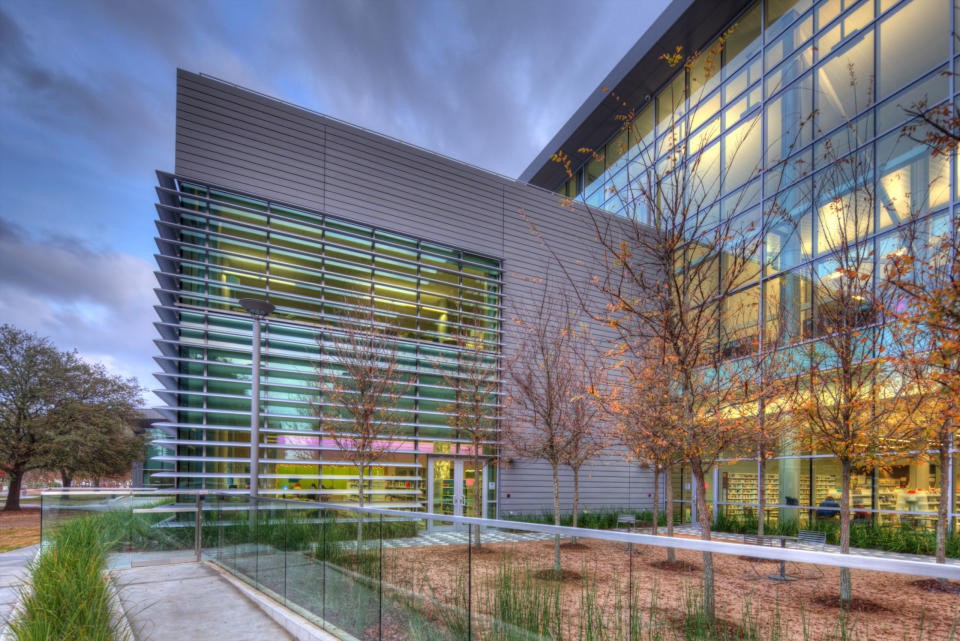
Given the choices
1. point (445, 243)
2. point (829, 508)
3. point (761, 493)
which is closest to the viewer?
point (761, 493)

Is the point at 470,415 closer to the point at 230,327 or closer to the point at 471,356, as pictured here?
the point at 471,356

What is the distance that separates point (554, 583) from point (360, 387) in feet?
35.3

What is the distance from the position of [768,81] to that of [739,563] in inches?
803

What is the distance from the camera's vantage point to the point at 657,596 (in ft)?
10.9

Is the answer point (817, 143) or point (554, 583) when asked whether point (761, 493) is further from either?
point (554, 583)

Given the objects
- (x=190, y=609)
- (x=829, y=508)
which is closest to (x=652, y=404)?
(x=190, y=609)

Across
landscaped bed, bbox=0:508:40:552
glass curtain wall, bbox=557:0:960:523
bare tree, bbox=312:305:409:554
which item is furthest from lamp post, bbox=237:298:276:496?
glass curtain wall, bbox=557:0:960:523

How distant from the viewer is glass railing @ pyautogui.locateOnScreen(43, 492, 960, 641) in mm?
2518

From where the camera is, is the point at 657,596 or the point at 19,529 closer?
the point at 657,596

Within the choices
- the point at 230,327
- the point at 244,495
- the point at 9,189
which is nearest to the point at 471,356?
the point at 230,327

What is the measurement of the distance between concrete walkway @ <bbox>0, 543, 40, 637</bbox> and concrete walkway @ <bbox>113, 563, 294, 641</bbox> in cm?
121

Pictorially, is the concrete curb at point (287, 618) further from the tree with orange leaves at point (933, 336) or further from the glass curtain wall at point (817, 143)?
the glass curtain wall at point (817, 143)

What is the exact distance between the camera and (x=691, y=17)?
19922 mm

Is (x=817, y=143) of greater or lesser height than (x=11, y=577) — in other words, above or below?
above
